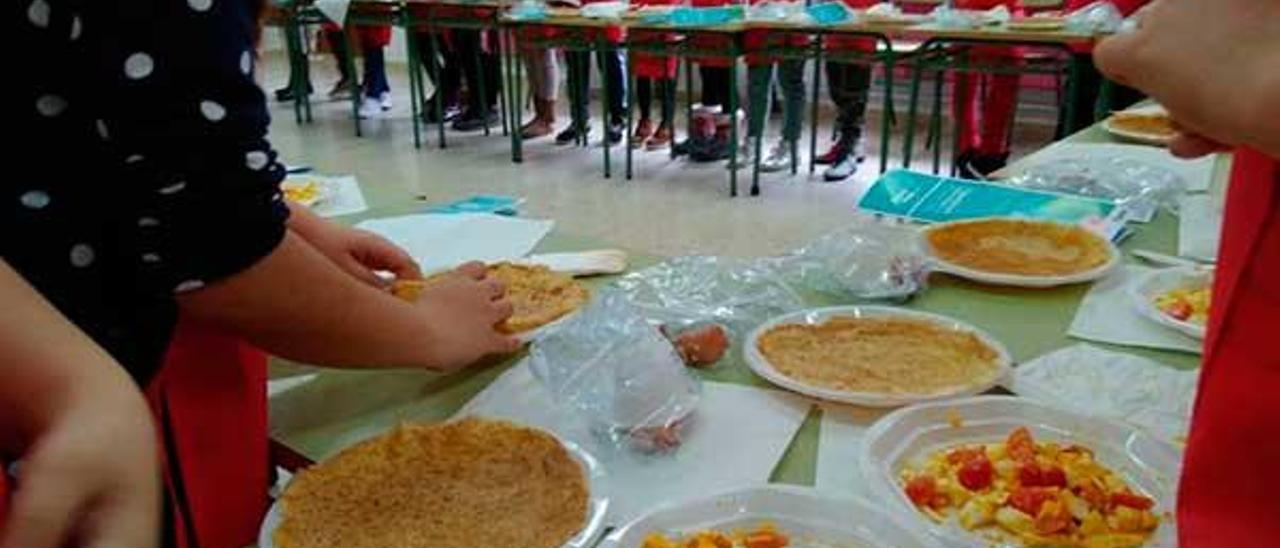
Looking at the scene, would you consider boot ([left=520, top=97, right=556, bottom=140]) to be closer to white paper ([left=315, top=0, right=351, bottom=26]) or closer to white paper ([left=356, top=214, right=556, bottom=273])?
white paper ([left=315, top=0, right=351, bottom=26])

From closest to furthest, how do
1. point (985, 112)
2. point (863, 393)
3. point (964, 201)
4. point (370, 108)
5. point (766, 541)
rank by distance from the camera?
point (766, 541) < point (863, 393) < point (964, 201) < point (985, 112) < point (370, 108)

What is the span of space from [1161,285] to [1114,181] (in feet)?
1.80

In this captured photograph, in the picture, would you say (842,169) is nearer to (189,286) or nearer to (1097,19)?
(1097,19)

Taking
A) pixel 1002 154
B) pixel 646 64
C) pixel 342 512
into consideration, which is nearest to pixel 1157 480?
pixel 342 512

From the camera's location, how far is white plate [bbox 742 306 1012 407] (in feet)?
3.21

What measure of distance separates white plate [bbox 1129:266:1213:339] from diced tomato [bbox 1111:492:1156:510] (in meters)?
0.43

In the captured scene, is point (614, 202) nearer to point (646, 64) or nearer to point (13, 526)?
point (646, 64)

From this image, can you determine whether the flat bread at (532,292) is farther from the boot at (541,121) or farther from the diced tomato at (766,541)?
the boot at (541,121)

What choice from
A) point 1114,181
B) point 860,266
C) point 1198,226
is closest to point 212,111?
point 860,266

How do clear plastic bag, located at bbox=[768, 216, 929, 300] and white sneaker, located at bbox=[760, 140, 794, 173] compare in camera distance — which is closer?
clear plastic bag, located at bbox=[768, 216, 929, 300]

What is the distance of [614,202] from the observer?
14.3 feet

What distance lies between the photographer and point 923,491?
83cm

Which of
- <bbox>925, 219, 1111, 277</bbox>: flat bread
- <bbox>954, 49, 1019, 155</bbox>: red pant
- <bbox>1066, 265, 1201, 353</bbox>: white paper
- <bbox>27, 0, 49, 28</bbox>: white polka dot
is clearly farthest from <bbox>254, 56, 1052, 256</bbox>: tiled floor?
<bbox>27, 0, 49, 28</bbox>: white polka dot

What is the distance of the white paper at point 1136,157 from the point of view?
1.81m
